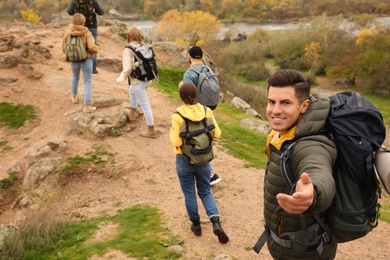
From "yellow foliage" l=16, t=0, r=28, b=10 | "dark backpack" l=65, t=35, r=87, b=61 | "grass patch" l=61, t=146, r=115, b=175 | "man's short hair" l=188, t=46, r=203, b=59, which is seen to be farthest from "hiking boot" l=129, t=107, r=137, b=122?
"yellow foliage" l=16, t=0, r=28, b=10

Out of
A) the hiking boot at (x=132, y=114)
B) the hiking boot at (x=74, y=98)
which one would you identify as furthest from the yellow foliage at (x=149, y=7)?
the hiking boot at (x=132, y=114)

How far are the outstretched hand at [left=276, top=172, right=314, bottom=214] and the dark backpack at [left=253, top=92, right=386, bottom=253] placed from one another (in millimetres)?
418

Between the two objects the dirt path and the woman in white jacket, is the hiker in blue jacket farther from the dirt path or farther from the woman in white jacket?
the dirt path

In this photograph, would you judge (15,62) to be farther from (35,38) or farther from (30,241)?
(30,241)

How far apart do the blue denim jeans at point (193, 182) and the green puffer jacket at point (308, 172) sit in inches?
66.0

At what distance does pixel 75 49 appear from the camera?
22.4 feet

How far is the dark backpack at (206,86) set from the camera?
5172 mm

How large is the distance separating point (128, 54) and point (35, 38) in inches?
321

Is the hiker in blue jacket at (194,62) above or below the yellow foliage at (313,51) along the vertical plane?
above

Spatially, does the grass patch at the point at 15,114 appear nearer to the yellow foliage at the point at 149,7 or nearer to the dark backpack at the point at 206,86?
the dark backpack at the point at 206,86

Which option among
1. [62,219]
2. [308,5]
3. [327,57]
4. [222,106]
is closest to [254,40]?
[327,57]

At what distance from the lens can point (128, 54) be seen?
616 centimetres

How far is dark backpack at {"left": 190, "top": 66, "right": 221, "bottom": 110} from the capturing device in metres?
5.17

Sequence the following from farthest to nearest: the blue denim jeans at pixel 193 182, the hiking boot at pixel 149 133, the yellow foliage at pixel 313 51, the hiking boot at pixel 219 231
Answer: the yellow foliage at pixel 313 51, the hiking boot at pixel 149 133, the hiking boot at pixel 219 231, the blue denim jeans at pixel 193 182
